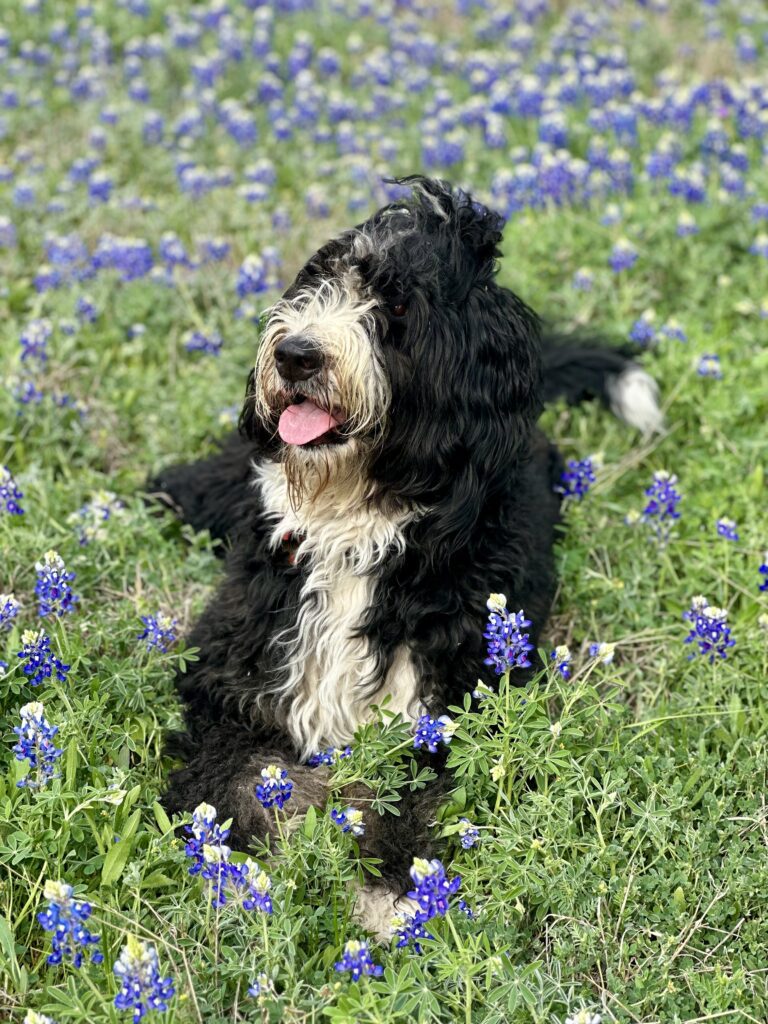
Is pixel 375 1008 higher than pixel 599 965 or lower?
higher

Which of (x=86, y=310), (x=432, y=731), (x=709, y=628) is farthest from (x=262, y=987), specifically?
(x=86, y=310)

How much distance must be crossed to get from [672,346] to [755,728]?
234cm

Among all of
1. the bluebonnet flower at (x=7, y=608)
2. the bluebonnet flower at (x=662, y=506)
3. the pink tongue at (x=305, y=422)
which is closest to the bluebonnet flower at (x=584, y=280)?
the bluebonnet flower at (x=662, y=506)

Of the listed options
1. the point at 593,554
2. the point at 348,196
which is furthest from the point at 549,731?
the point at 348,196

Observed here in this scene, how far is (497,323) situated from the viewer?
3.59m

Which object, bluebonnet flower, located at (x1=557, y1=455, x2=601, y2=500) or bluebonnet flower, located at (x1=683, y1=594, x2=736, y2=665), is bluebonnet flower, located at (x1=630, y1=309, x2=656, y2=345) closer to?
bluebonnet flower, located at (x1=557, y1=455, x2=601, y2=500)

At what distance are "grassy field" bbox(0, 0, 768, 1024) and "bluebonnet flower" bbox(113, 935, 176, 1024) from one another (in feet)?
0.22

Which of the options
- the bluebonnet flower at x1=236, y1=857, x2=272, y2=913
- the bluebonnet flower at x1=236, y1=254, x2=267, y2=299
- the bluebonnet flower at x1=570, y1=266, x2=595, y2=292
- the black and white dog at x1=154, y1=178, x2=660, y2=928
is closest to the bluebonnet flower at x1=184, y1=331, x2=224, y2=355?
the bluebonnet flower at x1=236, y1=254, x2=267, y2=299

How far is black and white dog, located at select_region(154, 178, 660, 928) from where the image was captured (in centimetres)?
342

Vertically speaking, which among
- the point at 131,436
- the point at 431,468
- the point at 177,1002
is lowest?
the point at 131,436

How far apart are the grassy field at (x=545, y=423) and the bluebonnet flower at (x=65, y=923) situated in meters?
0.08

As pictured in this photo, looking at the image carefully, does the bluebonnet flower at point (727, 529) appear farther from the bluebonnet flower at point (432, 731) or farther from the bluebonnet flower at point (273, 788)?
the bluebonnet flower at point (273, 788)

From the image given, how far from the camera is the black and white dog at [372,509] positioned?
342cm

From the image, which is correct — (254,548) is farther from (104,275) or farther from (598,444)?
(104,275)
